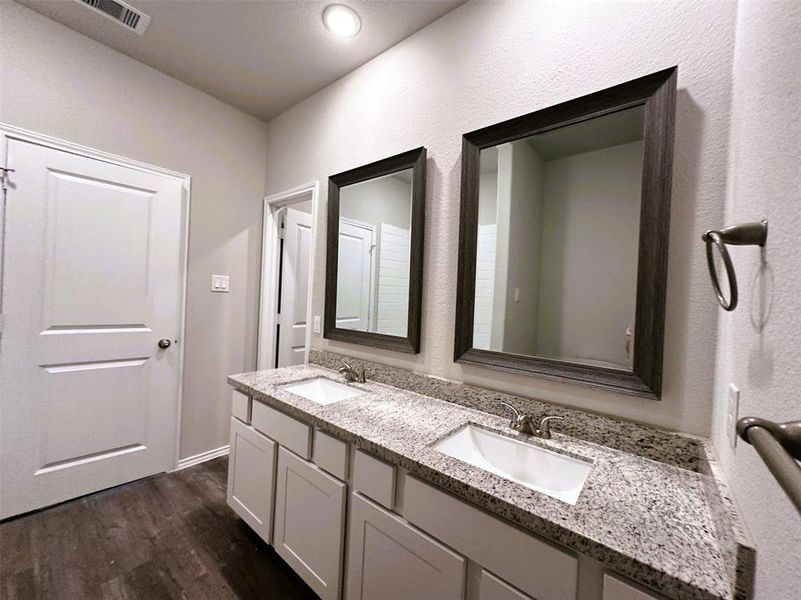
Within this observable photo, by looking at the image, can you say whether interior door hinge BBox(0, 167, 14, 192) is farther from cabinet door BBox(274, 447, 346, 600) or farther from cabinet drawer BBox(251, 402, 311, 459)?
cabinet door BBox(274, 447, 346, 600)

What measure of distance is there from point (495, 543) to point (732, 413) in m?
0.62

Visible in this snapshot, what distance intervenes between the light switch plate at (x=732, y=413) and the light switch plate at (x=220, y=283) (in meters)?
2.76

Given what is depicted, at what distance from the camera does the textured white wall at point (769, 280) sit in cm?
47

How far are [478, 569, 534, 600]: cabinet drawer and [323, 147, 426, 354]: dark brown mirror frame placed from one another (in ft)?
3.06

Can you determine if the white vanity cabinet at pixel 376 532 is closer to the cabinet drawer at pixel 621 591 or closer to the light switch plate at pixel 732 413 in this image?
the cabinet drawer at pixel 621 591

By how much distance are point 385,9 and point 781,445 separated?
2.09m

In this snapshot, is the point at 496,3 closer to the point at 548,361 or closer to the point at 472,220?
the point at 472,220

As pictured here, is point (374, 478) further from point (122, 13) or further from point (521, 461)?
point (122, 13)

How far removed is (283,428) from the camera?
145cm

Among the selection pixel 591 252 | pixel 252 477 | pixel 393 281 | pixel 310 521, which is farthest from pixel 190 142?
pixel 591 252

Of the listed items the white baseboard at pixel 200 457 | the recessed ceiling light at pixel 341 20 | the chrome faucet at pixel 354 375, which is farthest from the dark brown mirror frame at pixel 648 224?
the white baseboard at pixel 200 457

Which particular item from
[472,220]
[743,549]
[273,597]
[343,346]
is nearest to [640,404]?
[743,549]

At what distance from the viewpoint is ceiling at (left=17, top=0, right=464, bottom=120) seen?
5.40 ft

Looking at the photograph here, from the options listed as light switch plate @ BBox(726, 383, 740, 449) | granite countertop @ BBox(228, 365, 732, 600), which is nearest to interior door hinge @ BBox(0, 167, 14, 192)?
granite countertop @ BBox(228, 365, 732, 600)
